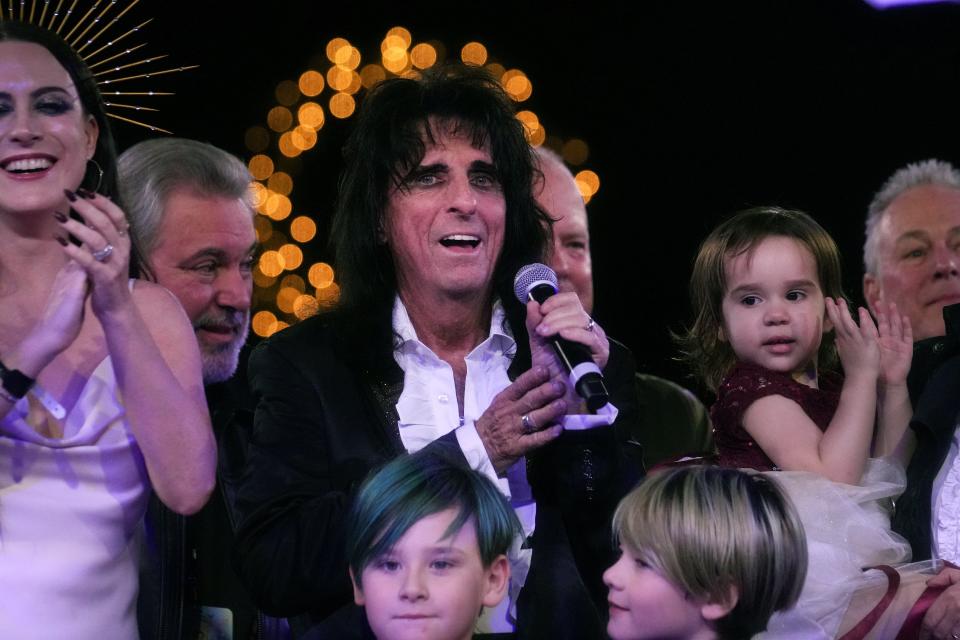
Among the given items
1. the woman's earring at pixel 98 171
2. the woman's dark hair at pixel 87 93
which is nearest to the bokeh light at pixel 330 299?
the woman's dark hair at pixel 87 93

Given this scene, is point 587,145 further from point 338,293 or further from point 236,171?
point 338,293

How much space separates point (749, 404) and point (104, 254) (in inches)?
58.2

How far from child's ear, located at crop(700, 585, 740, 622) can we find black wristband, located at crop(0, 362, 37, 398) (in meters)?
1.21

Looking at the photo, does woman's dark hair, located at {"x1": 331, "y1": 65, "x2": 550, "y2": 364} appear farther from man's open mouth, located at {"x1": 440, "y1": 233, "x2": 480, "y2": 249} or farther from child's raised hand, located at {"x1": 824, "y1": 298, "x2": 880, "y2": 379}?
child's raised hand, located at {"x1": 824, "y1": 298, "x2": 880, "y2": 379}

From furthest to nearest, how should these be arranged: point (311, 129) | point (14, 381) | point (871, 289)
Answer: point (311, 129) → point (871, 289) → point (14, 381)

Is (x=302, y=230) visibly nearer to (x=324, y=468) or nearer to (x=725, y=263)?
(x=725, y=263)

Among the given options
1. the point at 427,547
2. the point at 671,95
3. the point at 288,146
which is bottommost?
the point at 427,547

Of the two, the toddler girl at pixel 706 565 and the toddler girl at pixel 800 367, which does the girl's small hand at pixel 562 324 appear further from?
the toddler girl at pixel 800 367

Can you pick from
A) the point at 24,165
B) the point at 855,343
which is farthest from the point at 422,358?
the point at 855,343

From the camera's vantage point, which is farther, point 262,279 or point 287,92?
point 262,279

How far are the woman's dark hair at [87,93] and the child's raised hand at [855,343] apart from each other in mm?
1518

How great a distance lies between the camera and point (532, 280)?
2.54 meters

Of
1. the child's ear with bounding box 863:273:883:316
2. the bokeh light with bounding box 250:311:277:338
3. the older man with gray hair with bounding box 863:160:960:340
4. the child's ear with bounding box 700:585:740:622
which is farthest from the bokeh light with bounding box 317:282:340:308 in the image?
the bokeh light with bounding box 250:311:277:338

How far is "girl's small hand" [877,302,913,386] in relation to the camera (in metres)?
3.04
